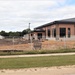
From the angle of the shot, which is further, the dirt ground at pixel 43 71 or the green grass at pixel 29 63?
the green grass at pixel 29 63

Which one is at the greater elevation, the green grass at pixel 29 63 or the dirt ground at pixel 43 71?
the green grass at pixel 29 63

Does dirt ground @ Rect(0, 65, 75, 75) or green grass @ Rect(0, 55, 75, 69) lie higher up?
green grass @ Rect(0, 55, 75, 69)

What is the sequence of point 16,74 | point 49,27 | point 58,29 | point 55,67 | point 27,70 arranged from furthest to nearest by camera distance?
point 49,27
point 58,29
point 55,67
point 27,70
point 16,74

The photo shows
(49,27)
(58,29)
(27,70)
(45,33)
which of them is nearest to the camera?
(27,70)

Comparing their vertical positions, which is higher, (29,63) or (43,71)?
(29,63)

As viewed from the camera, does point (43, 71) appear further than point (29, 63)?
No

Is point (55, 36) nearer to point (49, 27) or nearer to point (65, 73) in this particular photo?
point (49, 27)

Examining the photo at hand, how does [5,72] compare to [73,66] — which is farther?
[73,66]

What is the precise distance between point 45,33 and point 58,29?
12.8 metres

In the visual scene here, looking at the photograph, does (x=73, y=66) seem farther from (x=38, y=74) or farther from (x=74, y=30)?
(x=74, y=30)

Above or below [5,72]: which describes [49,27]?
above

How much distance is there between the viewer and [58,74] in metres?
11.5

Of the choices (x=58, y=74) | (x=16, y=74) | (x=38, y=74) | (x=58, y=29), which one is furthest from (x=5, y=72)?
(x=58, y=29)

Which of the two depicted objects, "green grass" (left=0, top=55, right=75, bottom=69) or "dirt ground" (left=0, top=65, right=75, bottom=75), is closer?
"dirt ground" (left=0, top=65, right=75, bottom=75)
